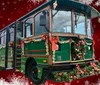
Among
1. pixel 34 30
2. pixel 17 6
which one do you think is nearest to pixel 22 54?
pixel 34 30

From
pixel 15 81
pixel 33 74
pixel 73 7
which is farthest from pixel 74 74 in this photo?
pixel 15 81

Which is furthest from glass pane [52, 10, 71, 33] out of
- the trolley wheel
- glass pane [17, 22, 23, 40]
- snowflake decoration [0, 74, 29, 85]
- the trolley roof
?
snowflake decoration [0, 74, 29, 85]

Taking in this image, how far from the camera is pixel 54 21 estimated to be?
300 cm

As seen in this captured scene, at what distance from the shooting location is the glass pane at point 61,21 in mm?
3006

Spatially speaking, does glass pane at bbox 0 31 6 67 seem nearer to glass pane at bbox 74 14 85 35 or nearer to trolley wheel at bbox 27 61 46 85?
trolley wheel at bbox 27 61 46 85

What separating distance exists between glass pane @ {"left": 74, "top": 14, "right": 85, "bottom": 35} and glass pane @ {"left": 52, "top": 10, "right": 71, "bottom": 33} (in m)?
0.13

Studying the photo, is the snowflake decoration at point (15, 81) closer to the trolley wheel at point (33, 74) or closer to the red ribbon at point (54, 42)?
the trolley wheel at point (33, 74)

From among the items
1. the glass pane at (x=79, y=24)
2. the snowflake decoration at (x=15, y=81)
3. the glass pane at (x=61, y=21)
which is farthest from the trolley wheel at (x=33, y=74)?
the glass pane at (x=79, y=24)

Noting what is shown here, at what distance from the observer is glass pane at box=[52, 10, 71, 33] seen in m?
3.01

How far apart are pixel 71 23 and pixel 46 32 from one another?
1.39 ft

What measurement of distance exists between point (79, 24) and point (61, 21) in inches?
14.0

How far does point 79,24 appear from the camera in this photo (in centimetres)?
332

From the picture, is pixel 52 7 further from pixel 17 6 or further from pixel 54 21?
pixel 17 6

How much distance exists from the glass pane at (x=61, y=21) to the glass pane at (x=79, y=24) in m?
0.13
